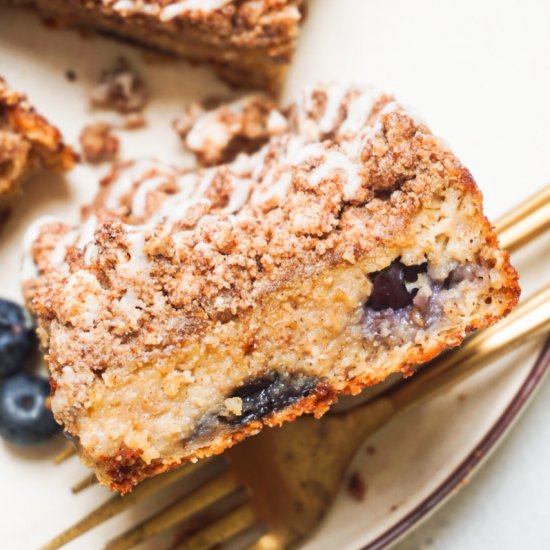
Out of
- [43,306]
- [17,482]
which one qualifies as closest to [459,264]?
[43,306]

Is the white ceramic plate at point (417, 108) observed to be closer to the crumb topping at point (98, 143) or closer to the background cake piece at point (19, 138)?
the crumb topping at point (98, 143)

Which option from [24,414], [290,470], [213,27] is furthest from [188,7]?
[290,470]

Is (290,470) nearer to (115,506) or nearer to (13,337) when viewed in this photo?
(115,506)

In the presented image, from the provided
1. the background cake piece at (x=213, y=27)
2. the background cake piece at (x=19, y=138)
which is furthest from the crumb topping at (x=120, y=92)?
the background cake piece at (x=19, y=138)

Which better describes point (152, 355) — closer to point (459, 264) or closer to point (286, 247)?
point (286, 247)

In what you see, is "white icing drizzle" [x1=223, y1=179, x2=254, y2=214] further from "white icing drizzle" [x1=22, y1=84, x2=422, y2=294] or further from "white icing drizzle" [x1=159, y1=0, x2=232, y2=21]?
"white icing drizzle" [x1=159, y1=0, x2=232, y2=21]

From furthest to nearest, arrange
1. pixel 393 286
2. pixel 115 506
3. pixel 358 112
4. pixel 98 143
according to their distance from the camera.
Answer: pixel 98 143
pixel 115 506
pixel 358 112
pixel 393 286
